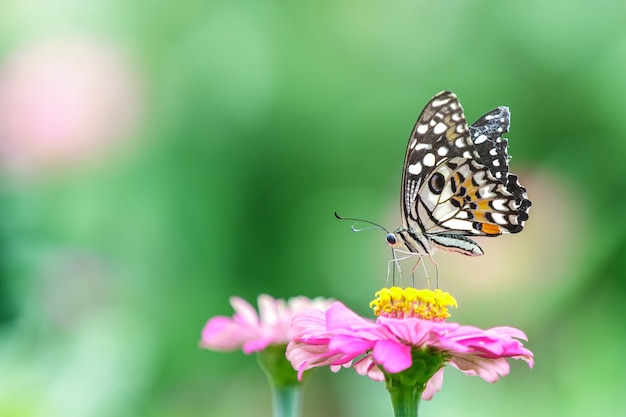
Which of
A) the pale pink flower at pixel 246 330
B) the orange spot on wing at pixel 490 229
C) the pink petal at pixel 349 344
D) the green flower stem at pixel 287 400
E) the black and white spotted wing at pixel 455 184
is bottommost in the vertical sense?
the green flower stem at pixel 287 400

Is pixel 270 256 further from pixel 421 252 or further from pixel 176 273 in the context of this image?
pixel 421 252

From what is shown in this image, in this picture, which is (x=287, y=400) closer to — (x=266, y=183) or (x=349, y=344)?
(x=349, y=344)

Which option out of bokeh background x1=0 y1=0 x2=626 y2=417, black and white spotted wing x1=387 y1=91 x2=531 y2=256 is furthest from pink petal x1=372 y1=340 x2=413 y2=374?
bokeh background x1=0 y1=0 x2=626 y2=417

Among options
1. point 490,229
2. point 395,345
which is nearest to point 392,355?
point 395,345

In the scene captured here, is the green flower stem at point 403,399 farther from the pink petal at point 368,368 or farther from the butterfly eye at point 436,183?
the butterfly eye at point 436,183

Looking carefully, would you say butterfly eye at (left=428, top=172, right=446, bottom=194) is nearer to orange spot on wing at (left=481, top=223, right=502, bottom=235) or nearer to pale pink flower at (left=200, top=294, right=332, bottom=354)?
orange spot on wing at (left=481, top=223, right=502, bottom=235)

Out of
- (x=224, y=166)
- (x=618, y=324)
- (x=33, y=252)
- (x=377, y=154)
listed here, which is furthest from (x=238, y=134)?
(x=618, y=324)

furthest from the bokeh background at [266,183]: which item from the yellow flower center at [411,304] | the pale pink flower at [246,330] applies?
the yellow flower center at [411,304]
